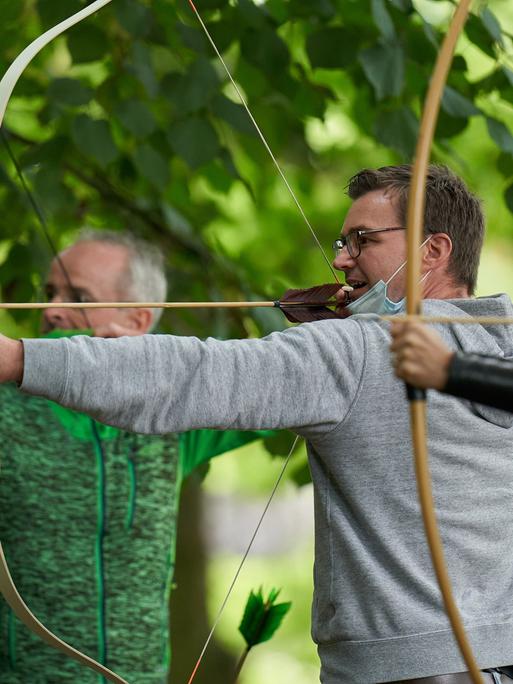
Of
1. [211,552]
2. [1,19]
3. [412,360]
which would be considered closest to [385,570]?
[412,360]

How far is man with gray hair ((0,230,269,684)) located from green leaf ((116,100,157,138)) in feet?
1.70

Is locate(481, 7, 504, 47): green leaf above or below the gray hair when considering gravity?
above

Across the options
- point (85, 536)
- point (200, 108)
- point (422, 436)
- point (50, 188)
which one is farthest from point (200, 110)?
point (422, 436)

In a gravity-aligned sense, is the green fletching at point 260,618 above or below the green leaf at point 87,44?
below

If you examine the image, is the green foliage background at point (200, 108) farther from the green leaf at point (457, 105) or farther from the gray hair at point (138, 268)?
the gray hair at point (138, 268)

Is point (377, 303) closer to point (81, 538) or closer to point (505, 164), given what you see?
point (81, 538)

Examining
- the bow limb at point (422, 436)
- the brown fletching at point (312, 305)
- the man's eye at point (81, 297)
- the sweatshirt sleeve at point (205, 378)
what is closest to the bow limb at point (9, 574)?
the sweatshirt sleeve at point (205, 378)

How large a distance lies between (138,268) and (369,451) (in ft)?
3.90

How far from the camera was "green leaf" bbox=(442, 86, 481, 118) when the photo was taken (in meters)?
2.45

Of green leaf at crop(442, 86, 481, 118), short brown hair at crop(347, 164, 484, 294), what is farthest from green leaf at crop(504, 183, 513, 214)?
short brown hair at crop(347, 164, 484, 294)

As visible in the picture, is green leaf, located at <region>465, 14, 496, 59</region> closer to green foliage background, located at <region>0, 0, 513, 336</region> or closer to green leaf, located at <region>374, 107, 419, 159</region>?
green foliage background, located at <region>0, 0, 513, 336</region>

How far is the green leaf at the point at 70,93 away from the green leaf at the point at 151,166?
183 mm

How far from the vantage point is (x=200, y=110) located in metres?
2.65

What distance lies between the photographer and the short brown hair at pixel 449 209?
1554mm
